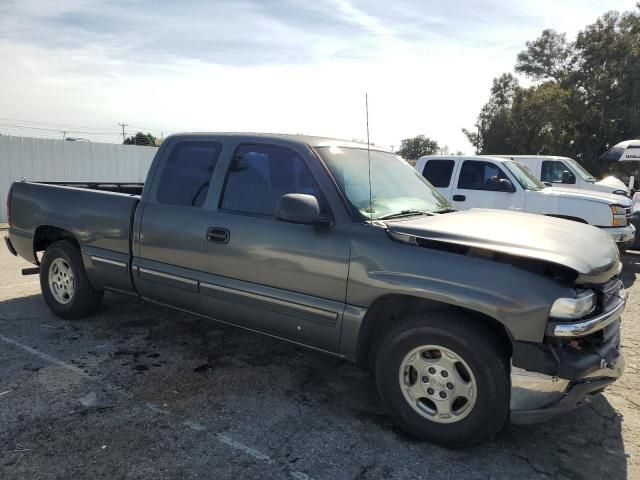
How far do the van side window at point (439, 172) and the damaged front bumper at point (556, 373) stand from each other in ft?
23.1

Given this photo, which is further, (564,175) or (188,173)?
(564,175)

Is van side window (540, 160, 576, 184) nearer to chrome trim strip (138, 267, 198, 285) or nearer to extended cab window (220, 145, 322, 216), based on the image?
extended cab window (220, 145, 322, 216)

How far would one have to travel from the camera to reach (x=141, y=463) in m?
2.78

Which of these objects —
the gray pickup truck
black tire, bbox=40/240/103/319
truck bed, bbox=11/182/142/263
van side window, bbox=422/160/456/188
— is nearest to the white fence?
truck bed, bbox=11/182/142/263

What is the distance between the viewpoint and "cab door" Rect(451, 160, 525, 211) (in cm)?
882

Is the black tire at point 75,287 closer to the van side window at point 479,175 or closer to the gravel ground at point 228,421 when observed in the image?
the gravel ground at point 228,421

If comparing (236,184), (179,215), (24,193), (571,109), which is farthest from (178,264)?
(571,109)

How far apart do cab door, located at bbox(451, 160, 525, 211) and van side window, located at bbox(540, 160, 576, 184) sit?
10.5 feet

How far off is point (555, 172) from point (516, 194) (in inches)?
139

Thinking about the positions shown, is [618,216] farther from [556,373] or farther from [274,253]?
[274,253]

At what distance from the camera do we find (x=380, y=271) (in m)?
3.14

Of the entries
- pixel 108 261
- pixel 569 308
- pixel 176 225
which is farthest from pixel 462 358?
pixel 108 261

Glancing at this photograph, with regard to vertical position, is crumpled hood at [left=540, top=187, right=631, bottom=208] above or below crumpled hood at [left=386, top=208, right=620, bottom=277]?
above

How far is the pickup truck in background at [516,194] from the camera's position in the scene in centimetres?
818
